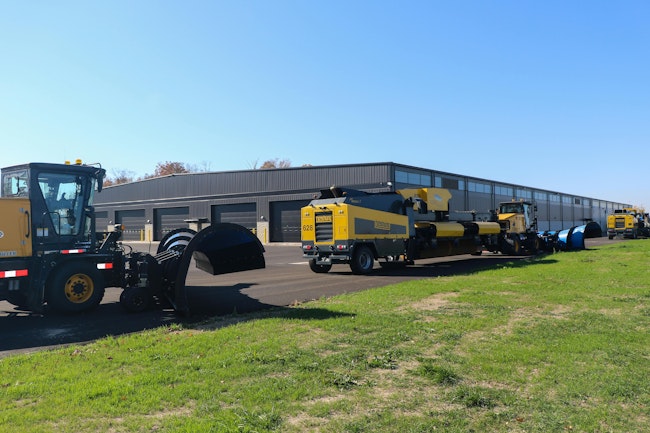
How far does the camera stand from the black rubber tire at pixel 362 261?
→ 16.6 meters

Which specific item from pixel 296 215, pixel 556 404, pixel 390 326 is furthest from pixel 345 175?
pixel 556 404

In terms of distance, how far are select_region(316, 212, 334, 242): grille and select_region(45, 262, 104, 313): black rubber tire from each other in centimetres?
866

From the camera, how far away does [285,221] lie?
1736 inches

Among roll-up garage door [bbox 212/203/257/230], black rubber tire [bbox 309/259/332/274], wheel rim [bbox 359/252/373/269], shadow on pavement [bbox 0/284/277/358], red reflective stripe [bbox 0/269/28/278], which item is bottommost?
shadow on pavement [bbox 0/284/277/358]

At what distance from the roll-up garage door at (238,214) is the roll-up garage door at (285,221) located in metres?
2.51

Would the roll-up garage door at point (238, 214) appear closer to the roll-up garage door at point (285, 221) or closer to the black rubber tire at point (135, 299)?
the roll-up garage door at point (285, 221)

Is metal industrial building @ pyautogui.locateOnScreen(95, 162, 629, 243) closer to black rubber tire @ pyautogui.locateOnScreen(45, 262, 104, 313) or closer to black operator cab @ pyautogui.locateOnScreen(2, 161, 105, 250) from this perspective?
black operator cab @ pyautogui.locateOnScreen(2, 161, 105, 250)

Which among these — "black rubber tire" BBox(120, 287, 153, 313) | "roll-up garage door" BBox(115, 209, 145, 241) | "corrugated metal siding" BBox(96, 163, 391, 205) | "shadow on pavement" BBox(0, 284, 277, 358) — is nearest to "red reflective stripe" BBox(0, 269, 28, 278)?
"shadow on pavement" BBox(0, 284, 277, 358)

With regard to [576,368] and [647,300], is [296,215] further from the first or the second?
[576,368]

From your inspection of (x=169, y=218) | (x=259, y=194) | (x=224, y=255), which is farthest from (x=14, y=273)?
(x=169, y=218)

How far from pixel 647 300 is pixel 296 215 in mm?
34918

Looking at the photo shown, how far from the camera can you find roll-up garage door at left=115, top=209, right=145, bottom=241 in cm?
5594

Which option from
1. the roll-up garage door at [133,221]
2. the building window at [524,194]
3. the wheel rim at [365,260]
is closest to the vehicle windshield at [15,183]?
the wheel rim at [365,260]

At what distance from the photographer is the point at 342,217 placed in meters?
16.5
